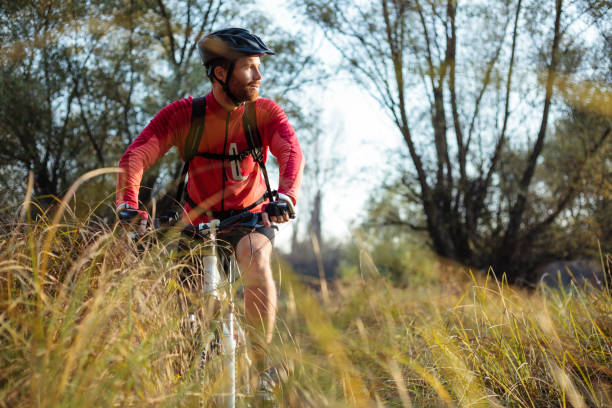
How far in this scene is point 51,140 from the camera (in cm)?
834

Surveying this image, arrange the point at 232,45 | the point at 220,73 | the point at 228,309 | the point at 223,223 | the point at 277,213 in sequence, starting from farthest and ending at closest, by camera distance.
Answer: the point at 220,73, the point at 232,45, the point at 223,223, the point at 277,213, the point at 228,309

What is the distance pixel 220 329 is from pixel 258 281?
1.75 feet

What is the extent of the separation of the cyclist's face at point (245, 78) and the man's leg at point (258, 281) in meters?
0.84

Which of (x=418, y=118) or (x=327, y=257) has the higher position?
(x=418, y=118)

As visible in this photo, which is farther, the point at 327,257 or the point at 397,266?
the point at 327,257

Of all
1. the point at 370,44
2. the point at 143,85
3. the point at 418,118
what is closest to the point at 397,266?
the point at 418,118

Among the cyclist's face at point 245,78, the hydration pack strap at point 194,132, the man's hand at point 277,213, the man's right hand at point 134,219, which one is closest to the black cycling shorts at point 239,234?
the man's hand at point 277,213

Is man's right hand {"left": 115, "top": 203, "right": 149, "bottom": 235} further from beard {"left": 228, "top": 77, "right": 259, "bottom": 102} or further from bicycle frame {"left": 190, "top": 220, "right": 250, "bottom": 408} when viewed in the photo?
beard {"left": 228, "top": 77, "right": 259, "bottom": 102}

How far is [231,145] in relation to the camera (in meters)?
2.87

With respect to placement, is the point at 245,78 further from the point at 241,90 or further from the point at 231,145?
the point at 231,145

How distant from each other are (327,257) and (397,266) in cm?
816

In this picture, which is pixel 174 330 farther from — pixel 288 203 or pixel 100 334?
pixel 288 203

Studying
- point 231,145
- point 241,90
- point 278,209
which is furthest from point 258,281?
point 241,90

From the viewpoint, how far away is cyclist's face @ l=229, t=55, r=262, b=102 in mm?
2713
